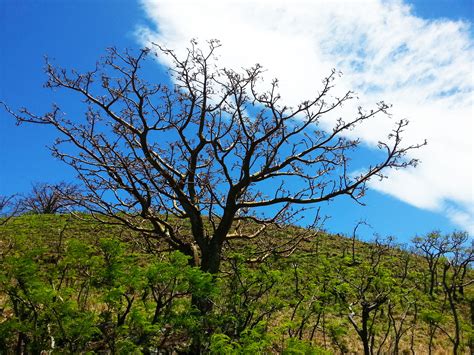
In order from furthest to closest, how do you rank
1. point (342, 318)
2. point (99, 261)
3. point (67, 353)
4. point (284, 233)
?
point (284, 233) → point (342, 318) → point (99, 261) → point (67, 353)

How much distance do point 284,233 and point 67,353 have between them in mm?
25449

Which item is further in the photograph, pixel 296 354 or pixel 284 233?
→ pixel 284 233

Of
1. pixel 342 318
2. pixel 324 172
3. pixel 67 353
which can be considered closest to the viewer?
pixel 67 353

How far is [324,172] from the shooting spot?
457 inches

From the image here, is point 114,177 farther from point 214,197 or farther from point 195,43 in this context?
point 195,43

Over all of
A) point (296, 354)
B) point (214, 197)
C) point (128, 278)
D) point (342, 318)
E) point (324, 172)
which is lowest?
point (296, 354)

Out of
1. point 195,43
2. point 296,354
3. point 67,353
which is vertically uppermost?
point 195,43

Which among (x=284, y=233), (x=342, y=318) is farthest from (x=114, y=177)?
(x=284, y=233)

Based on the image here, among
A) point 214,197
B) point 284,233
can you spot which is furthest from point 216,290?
point 284,233

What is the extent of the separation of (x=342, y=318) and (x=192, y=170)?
9168 millimetres

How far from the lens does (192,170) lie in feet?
37.2

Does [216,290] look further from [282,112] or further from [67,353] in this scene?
[282,112]

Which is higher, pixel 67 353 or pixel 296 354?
pixel 296 354

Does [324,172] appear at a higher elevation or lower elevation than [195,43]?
lower
